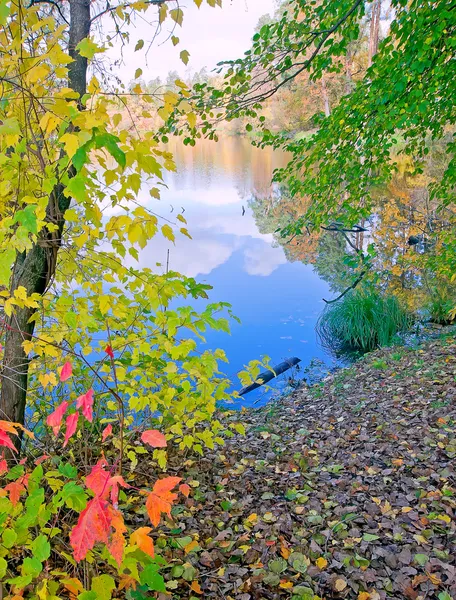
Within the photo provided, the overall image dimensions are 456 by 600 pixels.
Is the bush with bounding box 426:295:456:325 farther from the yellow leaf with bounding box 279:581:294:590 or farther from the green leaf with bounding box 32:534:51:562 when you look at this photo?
the green leaf with bounding box 32:534:51:562

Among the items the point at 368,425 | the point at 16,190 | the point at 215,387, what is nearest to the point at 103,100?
the point at 16,190

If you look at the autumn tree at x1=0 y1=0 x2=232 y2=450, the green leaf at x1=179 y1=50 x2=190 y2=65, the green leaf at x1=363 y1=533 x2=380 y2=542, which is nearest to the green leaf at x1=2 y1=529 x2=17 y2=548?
the autumn tree at x1=0 y1=0 x2=232 y2=450

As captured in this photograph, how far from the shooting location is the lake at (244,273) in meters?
8.34

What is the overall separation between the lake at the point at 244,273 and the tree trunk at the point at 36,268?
0.70 m

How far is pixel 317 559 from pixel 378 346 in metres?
6.05

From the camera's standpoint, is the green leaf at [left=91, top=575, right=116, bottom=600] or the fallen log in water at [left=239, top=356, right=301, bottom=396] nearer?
the green leaf at [left=91, top=575, right=116, bottom=600]

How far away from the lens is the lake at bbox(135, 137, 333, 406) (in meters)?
8.34

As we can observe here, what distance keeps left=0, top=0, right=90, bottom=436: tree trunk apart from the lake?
0.70 metres

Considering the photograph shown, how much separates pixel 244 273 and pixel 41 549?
37.4 feet

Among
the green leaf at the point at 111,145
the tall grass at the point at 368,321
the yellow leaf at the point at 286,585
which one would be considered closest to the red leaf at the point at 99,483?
the green leaf at the point at 111,145

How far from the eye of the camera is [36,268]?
8.17 feet

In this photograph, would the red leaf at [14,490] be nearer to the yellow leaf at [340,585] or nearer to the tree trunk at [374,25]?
the yellow leaf at [340,585]

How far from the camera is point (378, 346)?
8008mm

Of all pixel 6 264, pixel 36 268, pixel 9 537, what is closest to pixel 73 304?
pixel 36 268
